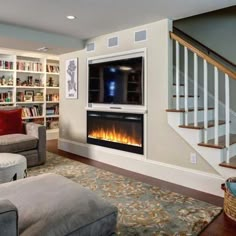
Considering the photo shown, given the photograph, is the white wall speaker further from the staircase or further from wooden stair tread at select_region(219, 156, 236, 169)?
wooden stair tread at select_region(219, 156, 236, 169)

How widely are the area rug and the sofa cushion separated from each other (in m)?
0.49

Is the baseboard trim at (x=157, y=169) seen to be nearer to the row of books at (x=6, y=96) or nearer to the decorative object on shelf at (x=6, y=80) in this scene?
the row of books at (x=6, y=96)

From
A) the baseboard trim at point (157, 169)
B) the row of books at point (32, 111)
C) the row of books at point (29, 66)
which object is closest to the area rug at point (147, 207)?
the baseboard trim at point (157, 169)

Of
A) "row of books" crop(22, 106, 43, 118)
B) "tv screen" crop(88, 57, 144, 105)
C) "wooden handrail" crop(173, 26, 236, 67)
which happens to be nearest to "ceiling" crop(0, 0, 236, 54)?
"tv screen" crop(88, 57, 144, 105)

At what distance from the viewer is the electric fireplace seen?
4008 mm

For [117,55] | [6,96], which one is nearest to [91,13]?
[117,55]

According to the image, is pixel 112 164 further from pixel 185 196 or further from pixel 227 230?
pixel 227 230

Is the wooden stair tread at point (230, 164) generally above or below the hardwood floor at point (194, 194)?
above

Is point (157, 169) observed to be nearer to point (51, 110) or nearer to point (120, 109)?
point (120, 109)

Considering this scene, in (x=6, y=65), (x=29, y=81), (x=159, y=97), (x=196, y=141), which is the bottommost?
(x=196, y=141)

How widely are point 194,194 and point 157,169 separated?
75 cm

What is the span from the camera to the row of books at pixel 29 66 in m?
6.14

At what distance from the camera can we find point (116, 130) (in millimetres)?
4383

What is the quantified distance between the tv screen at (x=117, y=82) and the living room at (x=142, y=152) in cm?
5
